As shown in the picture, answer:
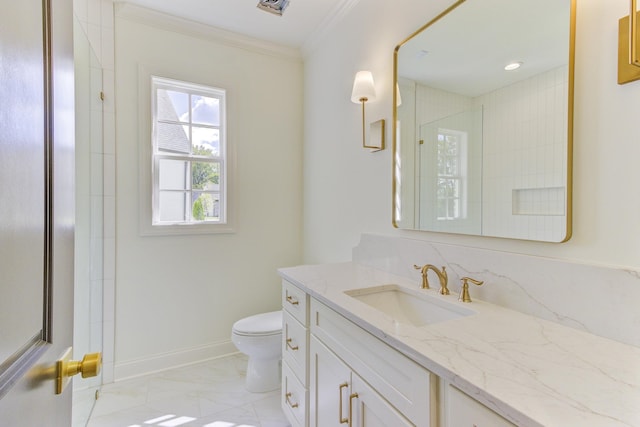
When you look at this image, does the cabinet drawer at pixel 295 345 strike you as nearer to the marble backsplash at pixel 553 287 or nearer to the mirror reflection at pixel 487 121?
the marble backsplash at pixel 553 287

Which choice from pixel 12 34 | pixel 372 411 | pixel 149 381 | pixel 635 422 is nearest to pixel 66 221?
pixel 12 34

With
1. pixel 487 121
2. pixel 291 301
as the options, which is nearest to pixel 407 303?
pixel 291 301

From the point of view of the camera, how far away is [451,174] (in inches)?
52.2

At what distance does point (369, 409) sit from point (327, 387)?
0.96 feet

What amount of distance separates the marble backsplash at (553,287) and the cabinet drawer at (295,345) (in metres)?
0.59

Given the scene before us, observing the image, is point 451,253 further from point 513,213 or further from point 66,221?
point 66,221

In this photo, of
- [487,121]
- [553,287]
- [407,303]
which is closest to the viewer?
[553,287]

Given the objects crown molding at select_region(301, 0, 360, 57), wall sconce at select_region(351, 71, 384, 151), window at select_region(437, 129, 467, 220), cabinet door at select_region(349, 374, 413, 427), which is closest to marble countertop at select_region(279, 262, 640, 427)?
cabinet door at select_region(349, 374, 413, 427)

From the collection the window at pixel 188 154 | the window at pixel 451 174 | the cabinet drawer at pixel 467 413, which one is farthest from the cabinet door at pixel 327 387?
the window at pixel 188 154

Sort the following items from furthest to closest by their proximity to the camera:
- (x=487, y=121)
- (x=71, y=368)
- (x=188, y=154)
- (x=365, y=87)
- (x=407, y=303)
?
1. (x=188, y=154)
2. (x=365, y=87)
3. (x=407, y=303)
4. (x=487, y=121)
5. (x=71, y=368)

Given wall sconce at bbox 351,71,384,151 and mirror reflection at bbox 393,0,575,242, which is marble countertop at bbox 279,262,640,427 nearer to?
mirror reflection at bbox 393,0,575,242

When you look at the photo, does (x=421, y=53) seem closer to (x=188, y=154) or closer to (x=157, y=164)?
(x=188, y=154)

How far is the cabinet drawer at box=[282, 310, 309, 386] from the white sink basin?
330 mm

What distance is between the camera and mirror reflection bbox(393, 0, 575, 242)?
953mm
